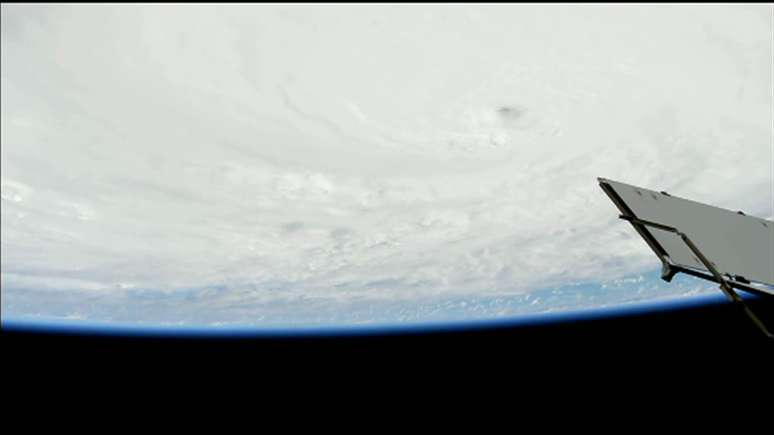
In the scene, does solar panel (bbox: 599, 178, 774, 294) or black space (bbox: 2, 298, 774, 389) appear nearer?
solar panel (bbox: 599, 178, 774, 294)

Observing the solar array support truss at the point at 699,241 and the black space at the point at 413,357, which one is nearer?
the solar array support truss at the point at 699,241

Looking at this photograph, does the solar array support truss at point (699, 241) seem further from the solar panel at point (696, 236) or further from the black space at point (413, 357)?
the black space at point (413, 357)

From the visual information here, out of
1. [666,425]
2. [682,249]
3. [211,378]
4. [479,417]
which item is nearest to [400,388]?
[479,417]

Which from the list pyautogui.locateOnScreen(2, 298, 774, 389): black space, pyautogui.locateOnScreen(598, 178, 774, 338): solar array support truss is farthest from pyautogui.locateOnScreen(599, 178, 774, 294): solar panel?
pyautogui.locateOnScreen(2, 298, 774, 389): black space

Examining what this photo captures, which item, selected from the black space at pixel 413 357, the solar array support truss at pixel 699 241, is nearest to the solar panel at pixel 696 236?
the solar array support truss at pixel 699 241

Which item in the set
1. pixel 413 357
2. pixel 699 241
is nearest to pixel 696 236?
pixel 699 241

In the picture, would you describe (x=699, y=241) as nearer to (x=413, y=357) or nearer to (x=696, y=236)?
(x=696, y=236)

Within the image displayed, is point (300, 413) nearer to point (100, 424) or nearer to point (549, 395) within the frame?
point (100, 424)

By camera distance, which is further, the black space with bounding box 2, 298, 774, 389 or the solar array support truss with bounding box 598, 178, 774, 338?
the black space with bounding box 2, 298, 774, 389

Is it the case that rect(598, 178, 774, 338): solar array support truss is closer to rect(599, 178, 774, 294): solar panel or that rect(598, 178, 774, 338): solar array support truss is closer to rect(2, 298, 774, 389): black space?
rect(599, 178, 774, 294): solar panel
